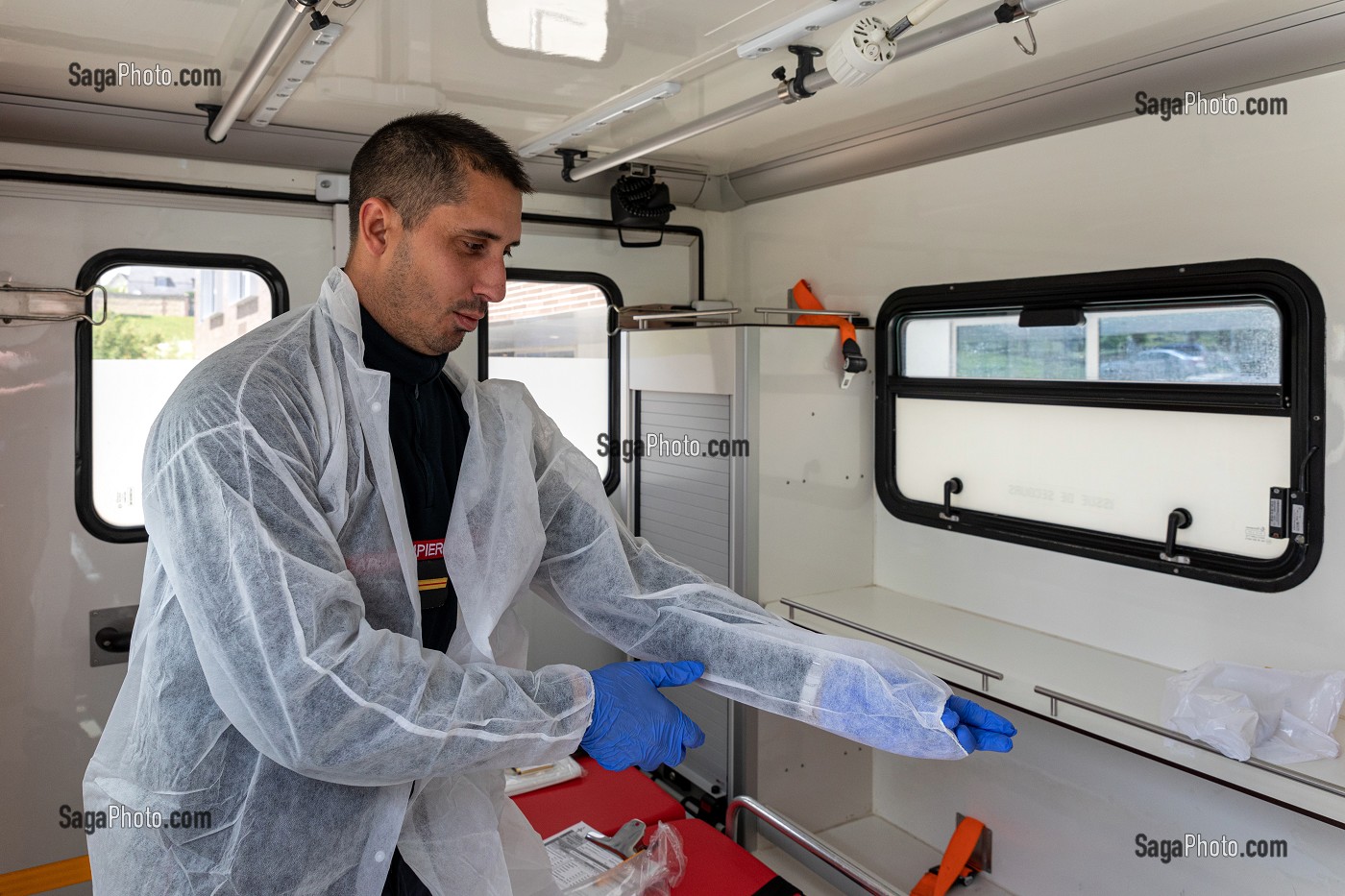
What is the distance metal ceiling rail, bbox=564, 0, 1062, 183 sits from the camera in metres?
2.00

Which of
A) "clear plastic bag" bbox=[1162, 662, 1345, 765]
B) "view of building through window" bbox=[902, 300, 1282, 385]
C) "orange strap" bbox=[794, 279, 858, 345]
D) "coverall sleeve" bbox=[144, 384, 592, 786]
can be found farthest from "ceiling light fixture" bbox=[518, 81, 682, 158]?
"clear plastic bag" bbox=[1162, 662, 1345, 765]

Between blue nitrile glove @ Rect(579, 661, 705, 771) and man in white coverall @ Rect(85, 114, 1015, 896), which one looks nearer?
man in white coverall @ Rect(85, 114, 1015, 896)

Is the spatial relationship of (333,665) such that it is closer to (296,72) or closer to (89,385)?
(296,72)

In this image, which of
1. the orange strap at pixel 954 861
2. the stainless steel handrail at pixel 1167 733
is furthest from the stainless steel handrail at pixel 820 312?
the orange strap at pixel 954 861

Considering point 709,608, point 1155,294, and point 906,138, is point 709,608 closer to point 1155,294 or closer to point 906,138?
point 1155,294

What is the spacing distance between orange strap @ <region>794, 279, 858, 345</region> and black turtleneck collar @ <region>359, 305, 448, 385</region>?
Answer: 2181mm

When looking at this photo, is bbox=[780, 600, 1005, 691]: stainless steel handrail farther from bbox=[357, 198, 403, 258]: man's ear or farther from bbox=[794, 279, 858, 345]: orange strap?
bbox=[357, 198, 403, 258]: man's ear

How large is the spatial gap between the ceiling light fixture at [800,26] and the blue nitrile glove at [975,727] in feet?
4.74

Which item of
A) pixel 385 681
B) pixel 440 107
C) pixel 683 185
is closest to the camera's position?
pixel 385 681

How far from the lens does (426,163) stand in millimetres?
1597

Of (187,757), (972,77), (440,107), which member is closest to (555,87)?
(440,107)

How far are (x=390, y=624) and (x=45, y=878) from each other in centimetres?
276

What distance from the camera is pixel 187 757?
140 centimetres

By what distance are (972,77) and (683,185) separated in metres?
1.65
